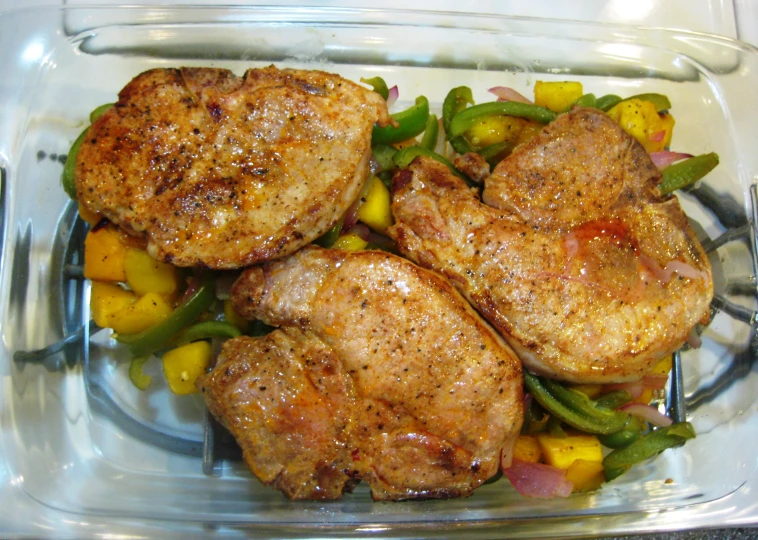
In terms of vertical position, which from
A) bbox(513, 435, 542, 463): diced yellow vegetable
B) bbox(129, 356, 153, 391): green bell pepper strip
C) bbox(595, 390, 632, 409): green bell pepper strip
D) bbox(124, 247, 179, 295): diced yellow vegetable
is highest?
bbox(124, 247, 179, 295): diced yellow vegetable

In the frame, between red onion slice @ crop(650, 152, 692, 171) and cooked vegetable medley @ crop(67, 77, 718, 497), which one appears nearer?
cooked vegetable medley @ crop(67, 77, 718, 497)

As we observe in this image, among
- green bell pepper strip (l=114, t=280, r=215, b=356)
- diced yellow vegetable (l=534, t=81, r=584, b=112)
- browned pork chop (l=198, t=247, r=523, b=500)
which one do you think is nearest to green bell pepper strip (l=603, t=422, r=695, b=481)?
browned pork chop (l=198, t=247, r=523, b=500)

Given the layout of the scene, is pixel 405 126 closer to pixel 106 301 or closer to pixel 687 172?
pixel 687 172

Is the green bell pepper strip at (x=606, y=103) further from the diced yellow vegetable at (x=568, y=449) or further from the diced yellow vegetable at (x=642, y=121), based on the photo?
the diced yellow vegetable at (x=568, y=449)

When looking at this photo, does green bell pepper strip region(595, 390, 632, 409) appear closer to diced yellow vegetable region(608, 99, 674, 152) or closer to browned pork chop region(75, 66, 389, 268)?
diced yellow vegetable region(608, 99, 674, 152)

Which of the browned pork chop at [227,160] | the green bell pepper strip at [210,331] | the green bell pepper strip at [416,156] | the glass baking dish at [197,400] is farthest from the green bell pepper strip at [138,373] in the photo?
the green bell pepper strip at [416,156]

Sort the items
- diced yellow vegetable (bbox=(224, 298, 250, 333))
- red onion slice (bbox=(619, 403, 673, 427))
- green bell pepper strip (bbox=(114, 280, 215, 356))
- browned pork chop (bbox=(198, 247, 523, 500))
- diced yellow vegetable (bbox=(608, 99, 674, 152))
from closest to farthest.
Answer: browned pork chop (bbox=(198, 247, 523, 500))
green bell pepper strip (bbox=(114, 280, 215, 356))
diced yellow vegetable (bbox=(224, 298, 250, 333))
red onion slice (bbox=(619, 403, 673, 427))
diced yellow vegetable (bbox=(608, 99, 674, 152))

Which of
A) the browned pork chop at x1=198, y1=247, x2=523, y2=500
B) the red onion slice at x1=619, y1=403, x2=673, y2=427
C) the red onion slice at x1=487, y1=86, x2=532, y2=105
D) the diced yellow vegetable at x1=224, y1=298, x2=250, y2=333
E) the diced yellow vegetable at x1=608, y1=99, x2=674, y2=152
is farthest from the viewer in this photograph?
the red onion slice at x1=487, y1=86, x2=532, y2=105

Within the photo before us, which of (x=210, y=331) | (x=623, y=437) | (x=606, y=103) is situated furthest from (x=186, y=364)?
(x=606, y=103)
